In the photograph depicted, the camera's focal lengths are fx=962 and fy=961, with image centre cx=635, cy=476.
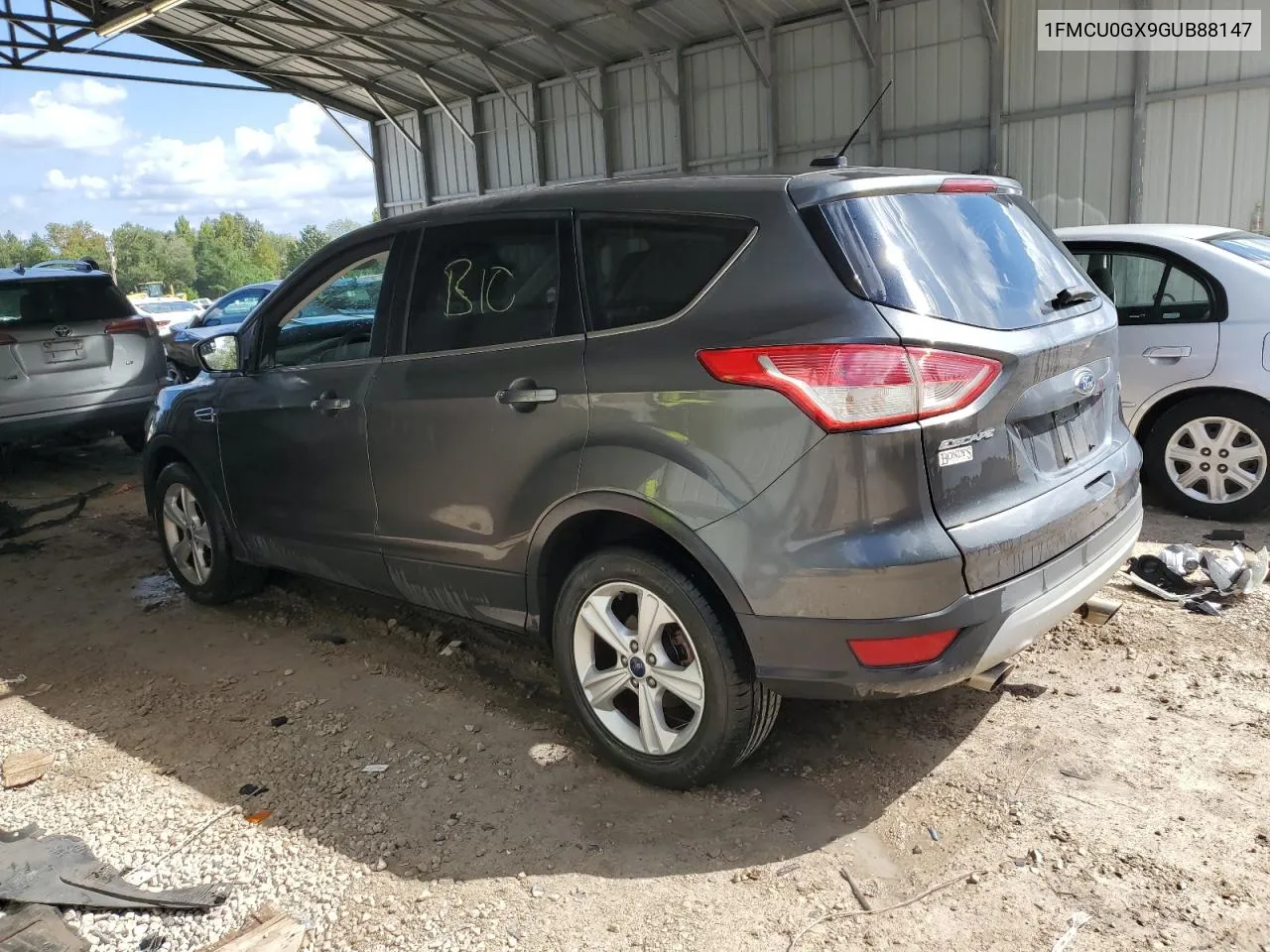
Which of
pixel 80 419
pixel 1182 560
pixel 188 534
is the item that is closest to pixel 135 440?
pixel 80 419

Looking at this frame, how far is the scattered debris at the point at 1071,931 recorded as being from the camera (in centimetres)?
228

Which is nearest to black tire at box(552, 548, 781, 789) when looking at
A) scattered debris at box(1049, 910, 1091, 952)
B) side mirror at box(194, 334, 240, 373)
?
scattered debris at box(1049, 910, 1091, 952)

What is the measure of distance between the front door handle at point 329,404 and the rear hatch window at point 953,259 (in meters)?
2.08

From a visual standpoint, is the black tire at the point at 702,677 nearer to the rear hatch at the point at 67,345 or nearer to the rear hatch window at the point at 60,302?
the rear hatch at the point at 67,345

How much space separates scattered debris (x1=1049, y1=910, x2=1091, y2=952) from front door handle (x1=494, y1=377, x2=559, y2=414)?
1982mm

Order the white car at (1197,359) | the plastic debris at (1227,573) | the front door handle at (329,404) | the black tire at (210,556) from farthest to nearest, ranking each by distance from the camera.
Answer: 1. the white car at (1197,359)
2. the black tire at (210,556)
3. the plastic debris at (1227,573)
4. the front door handle at (329,404)

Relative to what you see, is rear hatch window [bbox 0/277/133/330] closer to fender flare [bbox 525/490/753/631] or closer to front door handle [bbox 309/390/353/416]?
front door handle [bbox 309/390/353/416]

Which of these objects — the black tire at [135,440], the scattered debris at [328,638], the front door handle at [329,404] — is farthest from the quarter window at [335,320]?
the black tire at [135,440]

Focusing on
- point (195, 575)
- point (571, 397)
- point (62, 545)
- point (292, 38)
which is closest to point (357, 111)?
point (292, 38)

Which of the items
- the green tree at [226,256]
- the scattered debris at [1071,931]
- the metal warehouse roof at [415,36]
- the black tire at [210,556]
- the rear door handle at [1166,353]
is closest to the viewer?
the scattered debris at [1071,931]

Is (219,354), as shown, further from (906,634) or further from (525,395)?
(906,634)

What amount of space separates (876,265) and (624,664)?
1411mm

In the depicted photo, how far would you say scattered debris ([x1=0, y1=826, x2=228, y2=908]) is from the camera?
8.66 feet

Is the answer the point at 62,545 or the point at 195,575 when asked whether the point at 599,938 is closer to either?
the point at 195,575
